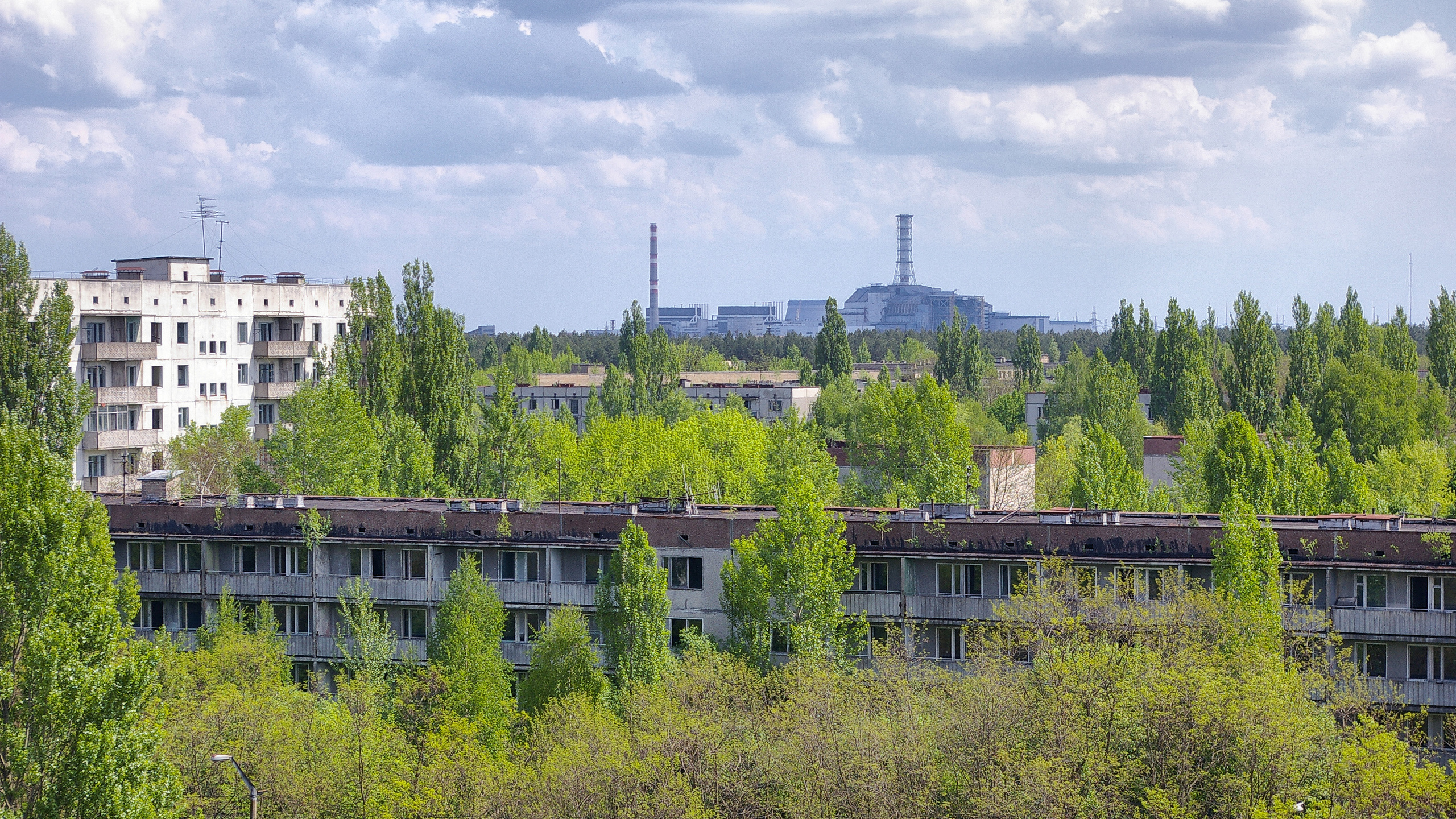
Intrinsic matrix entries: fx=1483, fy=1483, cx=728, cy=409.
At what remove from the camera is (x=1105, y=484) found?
62562 millimetres

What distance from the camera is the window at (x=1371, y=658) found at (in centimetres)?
4031

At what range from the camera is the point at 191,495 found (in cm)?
5184

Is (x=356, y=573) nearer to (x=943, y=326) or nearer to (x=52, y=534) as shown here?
(x=52, y=534)

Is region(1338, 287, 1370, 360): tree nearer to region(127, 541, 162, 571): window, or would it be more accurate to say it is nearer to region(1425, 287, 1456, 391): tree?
region(1425, 287, 1456, 391): tree

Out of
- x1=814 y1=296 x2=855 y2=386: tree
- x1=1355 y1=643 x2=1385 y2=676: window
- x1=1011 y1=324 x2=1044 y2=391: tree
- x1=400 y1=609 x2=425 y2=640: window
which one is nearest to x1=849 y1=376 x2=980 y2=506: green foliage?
x1=1355 y1=643 x2=1385 y2=676: window

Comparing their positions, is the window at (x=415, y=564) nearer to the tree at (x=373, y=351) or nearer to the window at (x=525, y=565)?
the window at (x=525, y=565)

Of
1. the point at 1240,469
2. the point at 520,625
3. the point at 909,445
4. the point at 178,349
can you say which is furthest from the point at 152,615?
the point at 1240,469

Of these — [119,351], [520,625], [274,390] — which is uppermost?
[119,351]

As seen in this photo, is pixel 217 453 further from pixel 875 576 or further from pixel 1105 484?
pixel 1105 484

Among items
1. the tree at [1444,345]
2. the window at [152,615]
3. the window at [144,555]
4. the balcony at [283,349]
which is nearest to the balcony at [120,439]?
the balcony at [283,349]

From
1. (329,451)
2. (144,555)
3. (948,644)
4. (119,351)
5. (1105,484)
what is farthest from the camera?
(119,351)

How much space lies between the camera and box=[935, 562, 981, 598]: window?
139 feet

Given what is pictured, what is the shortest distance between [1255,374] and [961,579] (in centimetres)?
5860

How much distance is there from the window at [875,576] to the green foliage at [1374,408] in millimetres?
50590
